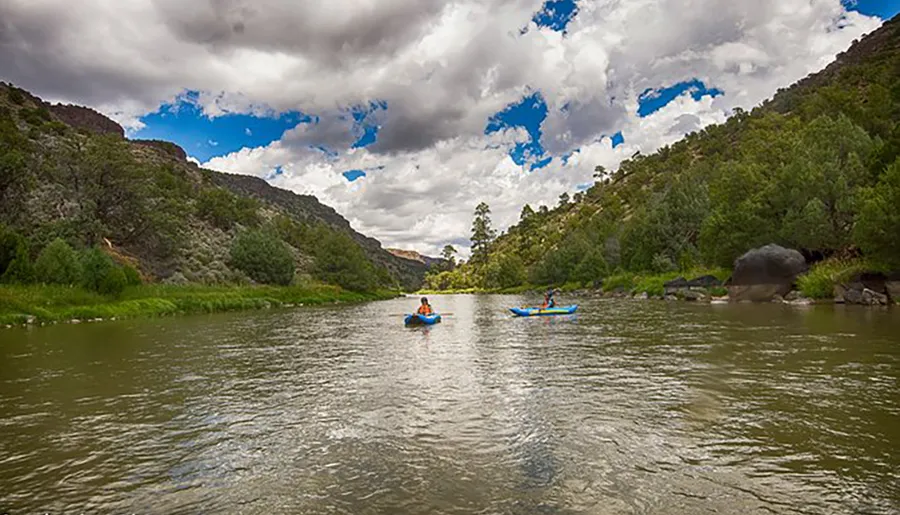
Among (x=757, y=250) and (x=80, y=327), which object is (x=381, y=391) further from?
(x=757, y=250)

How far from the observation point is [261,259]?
74812mm

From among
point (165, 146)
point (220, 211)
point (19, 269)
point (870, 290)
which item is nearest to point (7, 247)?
point (19, 269)

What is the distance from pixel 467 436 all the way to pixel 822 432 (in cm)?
586

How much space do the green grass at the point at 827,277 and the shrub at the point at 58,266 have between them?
5470 cm

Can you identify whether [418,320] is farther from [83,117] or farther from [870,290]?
[83,117]

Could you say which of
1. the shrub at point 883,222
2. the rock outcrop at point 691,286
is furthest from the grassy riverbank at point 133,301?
the shrub at point 883,222

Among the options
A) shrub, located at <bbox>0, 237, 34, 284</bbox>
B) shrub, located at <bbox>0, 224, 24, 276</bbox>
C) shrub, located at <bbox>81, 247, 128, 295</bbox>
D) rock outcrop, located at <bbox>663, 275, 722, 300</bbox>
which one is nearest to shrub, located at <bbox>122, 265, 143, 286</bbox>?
shrub, located at <bbox>81, 247, 128, 295</bbox>

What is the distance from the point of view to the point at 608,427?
9.43 m

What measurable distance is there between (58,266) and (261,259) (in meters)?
35.2

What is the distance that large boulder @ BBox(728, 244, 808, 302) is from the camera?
41.3 metres

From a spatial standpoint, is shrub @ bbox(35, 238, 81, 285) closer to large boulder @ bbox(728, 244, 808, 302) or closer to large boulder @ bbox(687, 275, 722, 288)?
large boulder @ bbox(728, 244, 808, 302)

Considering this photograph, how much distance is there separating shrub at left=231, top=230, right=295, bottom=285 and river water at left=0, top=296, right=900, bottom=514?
184 feet

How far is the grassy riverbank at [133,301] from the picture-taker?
34.1m

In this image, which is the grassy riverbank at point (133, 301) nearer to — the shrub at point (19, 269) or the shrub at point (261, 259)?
the shrub at point (19, 269)
